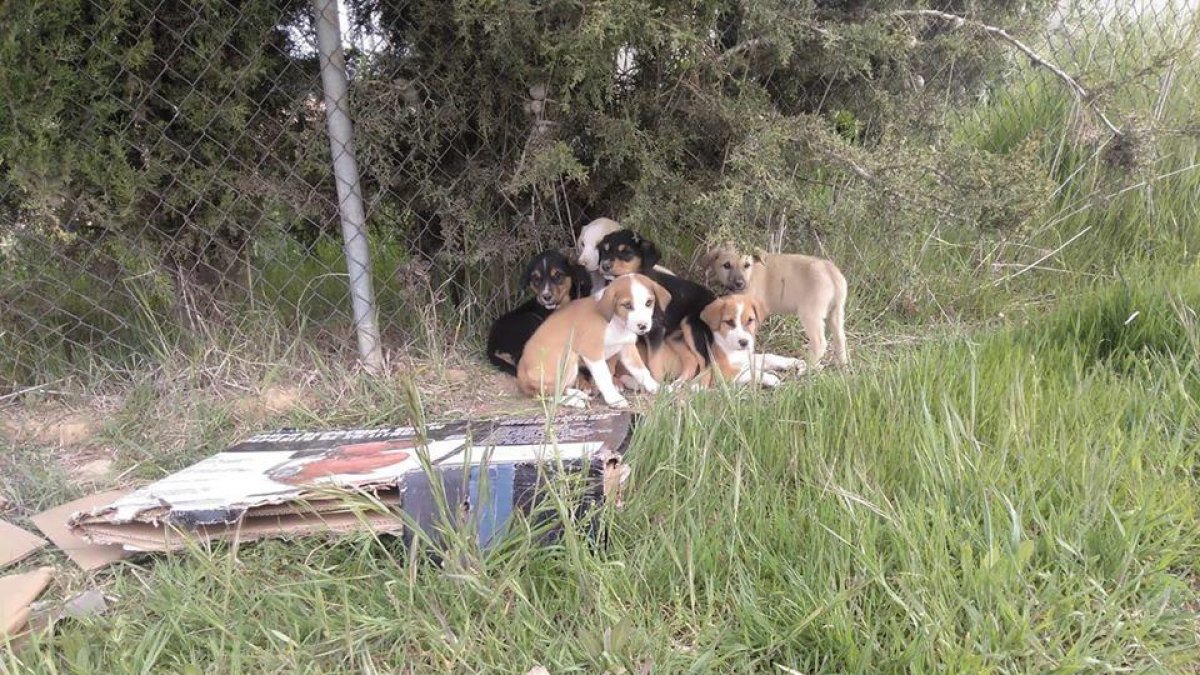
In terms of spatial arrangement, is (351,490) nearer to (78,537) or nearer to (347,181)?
(78,537)

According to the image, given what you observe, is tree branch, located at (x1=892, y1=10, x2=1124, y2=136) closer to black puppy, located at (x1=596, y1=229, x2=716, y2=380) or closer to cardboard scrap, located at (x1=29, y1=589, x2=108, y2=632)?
black puppy, located at (x1=596, y1=229, x2=716, y2=380)

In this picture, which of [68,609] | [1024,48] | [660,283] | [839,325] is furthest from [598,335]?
[1024,48]

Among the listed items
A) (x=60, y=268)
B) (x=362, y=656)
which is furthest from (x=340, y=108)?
(x=362, y=656)

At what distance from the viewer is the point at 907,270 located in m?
4.15

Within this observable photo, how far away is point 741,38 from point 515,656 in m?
2.59

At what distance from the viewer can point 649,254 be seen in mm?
3604

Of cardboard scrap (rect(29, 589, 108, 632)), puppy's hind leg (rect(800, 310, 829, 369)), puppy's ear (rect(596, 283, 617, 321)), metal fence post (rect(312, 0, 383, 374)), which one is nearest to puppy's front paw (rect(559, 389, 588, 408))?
puppy's ear (rect(596, 283, 617, 321))

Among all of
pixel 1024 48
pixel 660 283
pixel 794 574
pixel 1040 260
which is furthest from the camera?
pixel 1040 260

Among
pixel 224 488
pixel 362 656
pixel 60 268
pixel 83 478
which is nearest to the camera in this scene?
pixel 362 656

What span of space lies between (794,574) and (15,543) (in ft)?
6.58

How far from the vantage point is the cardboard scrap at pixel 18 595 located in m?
1.81

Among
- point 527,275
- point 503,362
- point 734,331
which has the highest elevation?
point 527,275

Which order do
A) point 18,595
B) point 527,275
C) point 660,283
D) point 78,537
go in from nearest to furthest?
point 18,595 → point 78,537 → point 660,283 → point 527,275

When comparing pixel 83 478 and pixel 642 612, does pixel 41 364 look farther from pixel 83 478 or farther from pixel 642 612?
pixel 642 612
